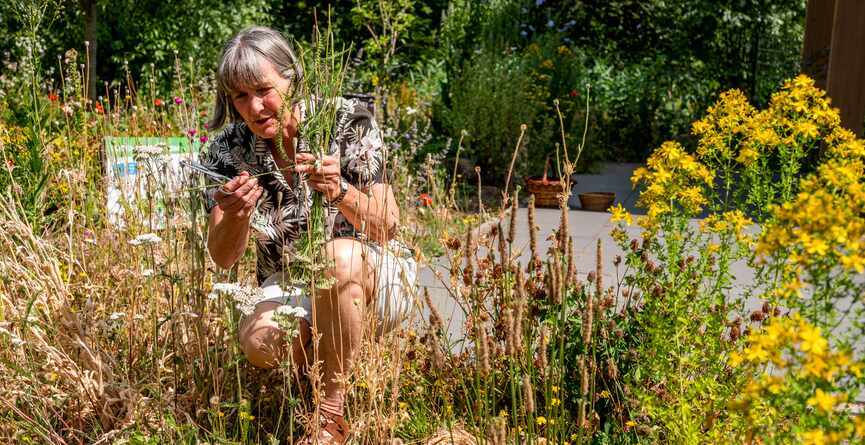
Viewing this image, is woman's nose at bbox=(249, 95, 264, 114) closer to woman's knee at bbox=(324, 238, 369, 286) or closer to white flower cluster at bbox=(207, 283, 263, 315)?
woman's knee at bbox=(324, 238, 369, 286)

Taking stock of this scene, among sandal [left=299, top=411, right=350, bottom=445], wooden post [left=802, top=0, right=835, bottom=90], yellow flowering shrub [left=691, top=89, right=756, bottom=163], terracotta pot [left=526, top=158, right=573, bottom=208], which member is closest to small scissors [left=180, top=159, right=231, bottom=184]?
sandal [left=299, top=411, right=350, bottom=445]

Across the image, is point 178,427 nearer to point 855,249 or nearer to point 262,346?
point 262,346

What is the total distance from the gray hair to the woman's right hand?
1.10 feet

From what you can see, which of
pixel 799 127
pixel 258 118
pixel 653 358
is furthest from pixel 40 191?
pixel 799 127

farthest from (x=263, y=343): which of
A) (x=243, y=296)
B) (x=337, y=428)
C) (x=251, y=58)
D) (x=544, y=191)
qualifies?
(x=544, y=191)

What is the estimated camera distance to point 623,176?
8758 mm

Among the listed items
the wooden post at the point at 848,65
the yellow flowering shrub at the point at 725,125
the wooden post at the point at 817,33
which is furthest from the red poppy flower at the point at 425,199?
the wooden post at the point at 817,33

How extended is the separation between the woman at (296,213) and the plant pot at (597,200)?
436 centimetres

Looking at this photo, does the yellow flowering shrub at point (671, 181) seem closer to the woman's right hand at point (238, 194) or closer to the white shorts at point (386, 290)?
the white shorts at point (386, 290)

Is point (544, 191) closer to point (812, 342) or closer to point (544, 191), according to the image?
point (544, 191)

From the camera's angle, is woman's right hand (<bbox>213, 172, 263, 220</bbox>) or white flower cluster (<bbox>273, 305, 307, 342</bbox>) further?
woman's right hand (<bbox>213, 172, 263, 220</bbox>)

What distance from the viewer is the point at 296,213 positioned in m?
2.44

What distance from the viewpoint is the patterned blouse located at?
236 cm

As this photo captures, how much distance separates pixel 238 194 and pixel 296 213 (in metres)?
0.55
